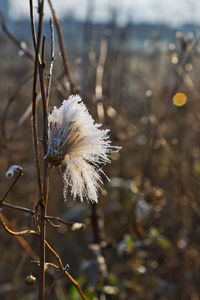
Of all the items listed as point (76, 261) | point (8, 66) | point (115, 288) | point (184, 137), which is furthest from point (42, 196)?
point (8, 66)

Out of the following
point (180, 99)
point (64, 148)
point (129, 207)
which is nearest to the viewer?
point (64, 148)

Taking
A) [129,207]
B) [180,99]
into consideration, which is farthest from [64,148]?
[180,99]

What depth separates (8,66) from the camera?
29.3ft

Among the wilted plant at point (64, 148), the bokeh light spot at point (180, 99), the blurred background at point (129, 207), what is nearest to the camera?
the wilted plant at point (64, 148)

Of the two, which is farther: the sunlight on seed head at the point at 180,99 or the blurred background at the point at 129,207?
the sunlight on seed head at the point at 180,99

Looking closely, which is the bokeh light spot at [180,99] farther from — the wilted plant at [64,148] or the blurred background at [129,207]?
the wilted plant at [64,148]

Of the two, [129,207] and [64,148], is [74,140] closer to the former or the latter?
[64,148]

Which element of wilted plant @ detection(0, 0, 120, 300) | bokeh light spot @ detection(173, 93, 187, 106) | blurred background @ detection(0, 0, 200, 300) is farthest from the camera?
bokeh light spot @ detection(173, 93, 187, 106)

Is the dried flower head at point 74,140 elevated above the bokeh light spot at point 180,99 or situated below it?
below

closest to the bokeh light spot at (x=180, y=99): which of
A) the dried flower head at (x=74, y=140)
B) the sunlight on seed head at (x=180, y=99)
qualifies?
the sunlight on seed head at (x=180, y=99)

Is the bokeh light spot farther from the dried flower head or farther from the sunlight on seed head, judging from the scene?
the dried flower head

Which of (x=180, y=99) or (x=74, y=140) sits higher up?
(x=180, y=99)

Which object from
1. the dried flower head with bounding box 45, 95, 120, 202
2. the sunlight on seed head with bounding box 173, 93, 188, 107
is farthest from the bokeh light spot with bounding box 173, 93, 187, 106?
the dried flower head with bounding box 45, 95, 120, 202

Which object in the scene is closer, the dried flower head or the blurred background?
the dried flower head
